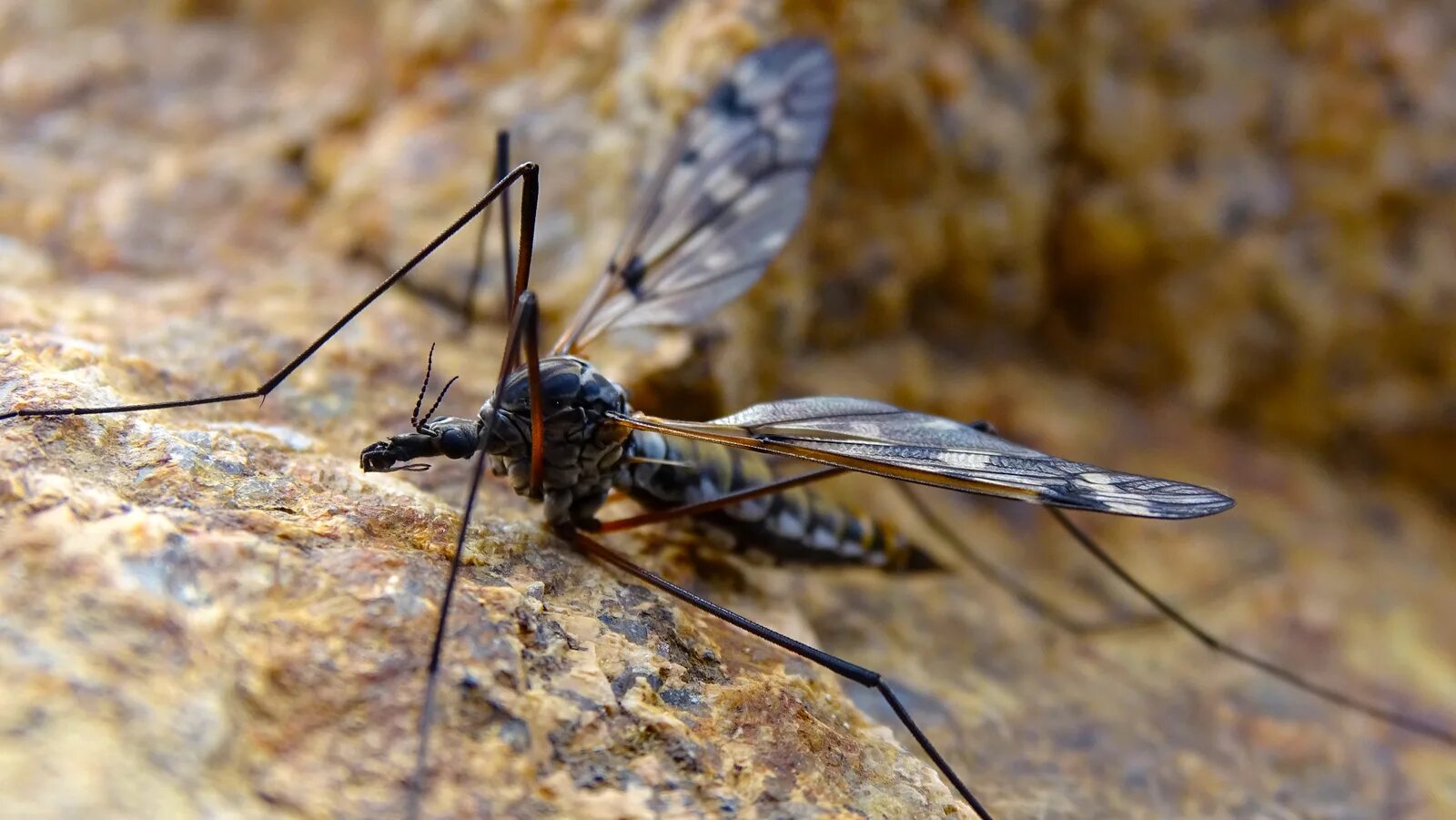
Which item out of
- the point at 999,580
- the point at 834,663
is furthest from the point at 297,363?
the point at 999,580

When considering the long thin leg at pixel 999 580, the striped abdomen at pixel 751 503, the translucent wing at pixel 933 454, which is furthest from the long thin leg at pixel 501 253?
the long thin leg at pixel 999 580

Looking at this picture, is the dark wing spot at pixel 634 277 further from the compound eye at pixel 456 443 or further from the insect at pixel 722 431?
the compound eye at pixel 456 443

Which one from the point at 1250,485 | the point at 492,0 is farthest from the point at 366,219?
the point at 1250,485

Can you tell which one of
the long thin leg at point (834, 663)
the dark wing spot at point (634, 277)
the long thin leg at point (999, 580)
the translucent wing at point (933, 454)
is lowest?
the long thin leg at point (834, 663)

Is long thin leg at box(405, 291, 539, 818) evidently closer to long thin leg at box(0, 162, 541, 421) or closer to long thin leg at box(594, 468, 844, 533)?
long thin leg at box(0, 162, 541, 421)

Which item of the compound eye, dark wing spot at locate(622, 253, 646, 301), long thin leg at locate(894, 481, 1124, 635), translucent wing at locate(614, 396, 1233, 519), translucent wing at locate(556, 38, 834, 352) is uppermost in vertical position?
translucent wing at locate(556, 38, 834, 352)

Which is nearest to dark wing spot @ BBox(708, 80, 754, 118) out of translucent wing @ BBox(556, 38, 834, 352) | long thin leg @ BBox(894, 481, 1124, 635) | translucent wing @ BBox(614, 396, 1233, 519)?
translucent wing @ BBox(556, 38, 834, 352)

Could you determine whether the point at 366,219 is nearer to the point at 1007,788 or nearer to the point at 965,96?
the point at 965,96

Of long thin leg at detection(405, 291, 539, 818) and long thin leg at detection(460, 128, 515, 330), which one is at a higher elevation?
long thin leg at detection(460, 128, 515, 330)
